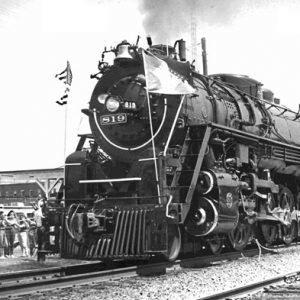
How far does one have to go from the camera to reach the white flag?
9.28 meters

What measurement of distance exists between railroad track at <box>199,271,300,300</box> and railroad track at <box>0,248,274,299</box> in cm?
202

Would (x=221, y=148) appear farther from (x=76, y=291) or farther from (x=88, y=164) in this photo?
(x=76, y=291)

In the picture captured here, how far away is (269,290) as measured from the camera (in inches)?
276

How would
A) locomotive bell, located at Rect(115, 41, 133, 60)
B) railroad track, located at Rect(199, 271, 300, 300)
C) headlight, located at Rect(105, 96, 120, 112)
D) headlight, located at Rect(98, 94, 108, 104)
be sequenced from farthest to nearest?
headlight, located at Rect(98, 94, 108, 104)
headlight, located at Rect(105, 96, 120, 112)
locomotive bell, located at Rect(115, 41, 133, 60)
railroad track, located at Rect(199, 271, 300, 300)

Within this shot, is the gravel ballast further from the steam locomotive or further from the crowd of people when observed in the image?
the crowd of people

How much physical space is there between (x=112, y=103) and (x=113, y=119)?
32 centimetres

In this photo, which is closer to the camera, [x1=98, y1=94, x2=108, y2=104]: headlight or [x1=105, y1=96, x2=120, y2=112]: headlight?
[x1=105, y1=96, x2=120, y2=112]: headlight

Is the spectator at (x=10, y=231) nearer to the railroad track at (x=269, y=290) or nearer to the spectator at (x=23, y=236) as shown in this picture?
the spectator at (x=23, y=236)

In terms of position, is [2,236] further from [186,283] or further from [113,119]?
[186,283]

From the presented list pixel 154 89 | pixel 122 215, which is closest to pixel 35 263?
pixel 122 215

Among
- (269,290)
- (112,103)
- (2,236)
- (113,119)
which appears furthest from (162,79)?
(2,236)

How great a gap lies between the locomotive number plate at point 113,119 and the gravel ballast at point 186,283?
3028 mm

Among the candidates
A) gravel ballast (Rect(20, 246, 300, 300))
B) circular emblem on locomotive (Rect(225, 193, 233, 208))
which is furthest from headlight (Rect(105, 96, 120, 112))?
gravel ballast (Rect(20, 246, 300, 300))

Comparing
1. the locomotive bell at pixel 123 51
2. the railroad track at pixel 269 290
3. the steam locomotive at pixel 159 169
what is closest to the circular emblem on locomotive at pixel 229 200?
the steam locomotive at pixel 159 169
